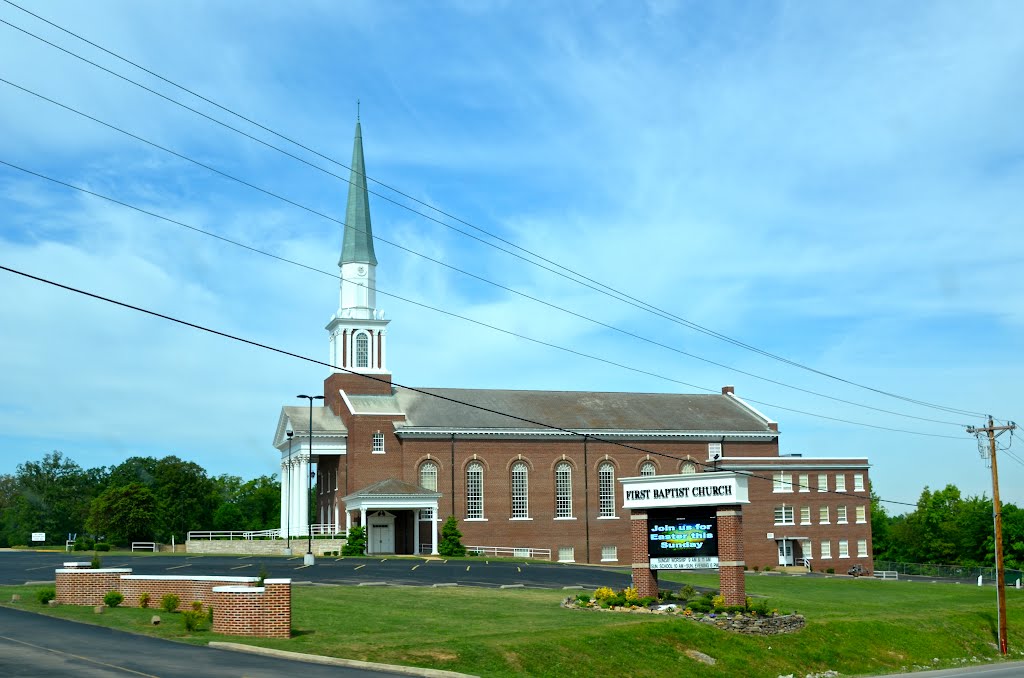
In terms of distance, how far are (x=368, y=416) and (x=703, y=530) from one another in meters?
40.9

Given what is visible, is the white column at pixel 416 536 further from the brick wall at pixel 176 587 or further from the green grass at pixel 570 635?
the brick wall at pixel 176 587

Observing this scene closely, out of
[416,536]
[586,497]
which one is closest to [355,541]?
[416,536]

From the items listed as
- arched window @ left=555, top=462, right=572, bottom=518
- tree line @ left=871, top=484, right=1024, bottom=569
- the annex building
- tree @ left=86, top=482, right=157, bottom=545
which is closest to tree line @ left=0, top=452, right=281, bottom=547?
tree @ left=86, top=482, right=157, bottom=545

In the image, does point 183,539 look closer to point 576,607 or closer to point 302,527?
point 302,527

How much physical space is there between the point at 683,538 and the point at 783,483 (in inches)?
1797

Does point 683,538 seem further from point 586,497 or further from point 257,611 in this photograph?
point 586,497

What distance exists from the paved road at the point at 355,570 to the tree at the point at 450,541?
8845 millimetres

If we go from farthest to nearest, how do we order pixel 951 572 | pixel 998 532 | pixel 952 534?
pixel 952 534 → pixel 951 572 → pixel 998 532

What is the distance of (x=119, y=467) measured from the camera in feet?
384

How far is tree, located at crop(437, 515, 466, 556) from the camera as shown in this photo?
72062 mm

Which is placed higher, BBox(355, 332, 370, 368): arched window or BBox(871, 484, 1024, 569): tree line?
BBox(355, 332, 370, 368): arched window

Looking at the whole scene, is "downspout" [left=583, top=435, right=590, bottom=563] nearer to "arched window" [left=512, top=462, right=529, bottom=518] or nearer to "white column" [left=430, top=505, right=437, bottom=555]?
"arched window" [left=512, top=462, right=529, bottom=518]

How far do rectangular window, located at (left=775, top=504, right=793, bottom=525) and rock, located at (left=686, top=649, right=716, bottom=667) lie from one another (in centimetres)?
5046

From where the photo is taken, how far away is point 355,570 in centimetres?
5147
